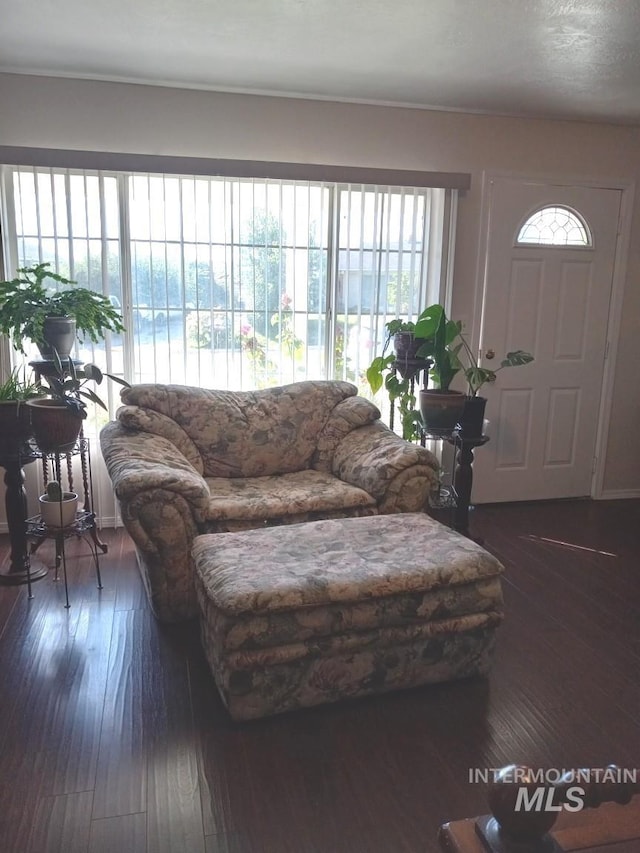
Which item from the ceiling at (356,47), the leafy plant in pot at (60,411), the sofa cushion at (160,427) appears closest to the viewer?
the ceiling at (356,47)

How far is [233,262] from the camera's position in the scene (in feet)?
11.8

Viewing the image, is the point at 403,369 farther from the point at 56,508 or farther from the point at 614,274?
the point at 56,508

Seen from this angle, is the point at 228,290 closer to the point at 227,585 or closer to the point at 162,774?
the point at 227,585

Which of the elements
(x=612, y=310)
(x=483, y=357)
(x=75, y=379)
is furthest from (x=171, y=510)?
(x=612, y=310)

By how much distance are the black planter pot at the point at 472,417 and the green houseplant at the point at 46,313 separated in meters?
1.85

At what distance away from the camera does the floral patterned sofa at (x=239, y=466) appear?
2473mm

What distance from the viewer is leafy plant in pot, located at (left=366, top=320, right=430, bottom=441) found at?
3.45 meters

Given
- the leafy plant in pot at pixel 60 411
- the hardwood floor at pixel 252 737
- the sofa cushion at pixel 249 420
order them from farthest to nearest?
the sofa cushion at pixel 249 420, the leafy plant in pot at pixel 60 411, the hardwood floor at pixel 252 737

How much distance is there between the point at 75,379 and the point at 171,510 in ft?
2.59

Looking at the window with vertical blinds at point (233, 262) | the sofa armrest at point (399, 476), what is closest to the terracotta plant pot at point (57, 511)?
the window with vertical blinds at point (233, 262)

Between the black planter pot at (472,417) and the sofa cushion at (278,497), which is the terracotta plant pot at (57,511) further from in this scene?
the black planter pot at (472,417)

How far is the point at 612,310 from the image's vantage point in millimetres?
4211

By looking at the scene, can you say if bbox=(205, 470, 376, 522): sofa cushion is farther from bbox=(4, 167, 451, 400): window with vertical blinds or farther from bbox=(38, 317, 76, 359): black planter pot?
bbox=(38, 317, 76, 359): black planter pot

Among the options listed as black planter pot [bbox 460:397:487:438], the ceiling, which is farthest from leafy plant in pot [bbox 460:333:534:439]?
the ceiling
